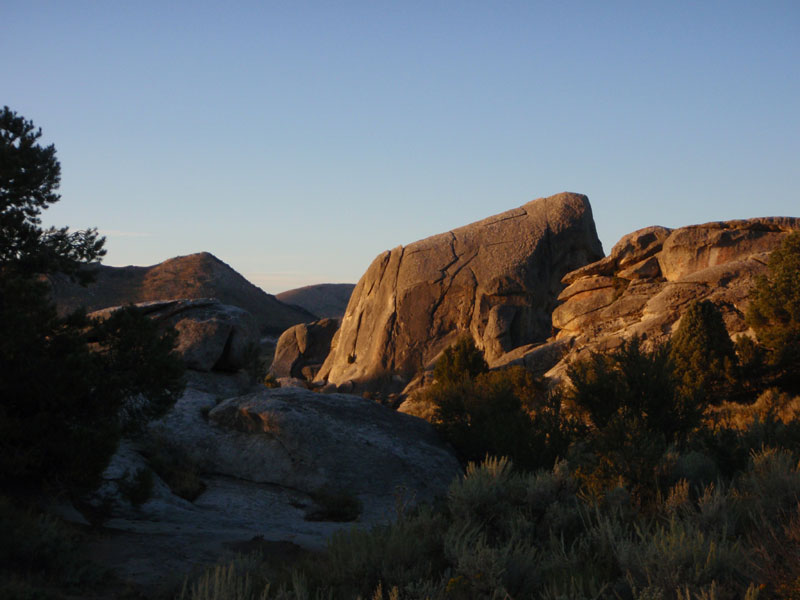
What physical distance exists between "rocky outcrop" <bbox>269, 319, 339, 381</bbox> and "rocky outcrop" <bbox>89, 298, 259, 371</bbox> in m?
29.9

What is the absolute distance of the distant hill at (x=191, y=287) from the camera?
69.9 m

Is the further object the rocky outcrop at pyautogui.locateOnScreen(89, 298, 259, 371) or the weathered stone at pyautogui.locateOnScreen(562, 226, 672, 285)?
the weathered stone at pyautogui.locateOnScreen(562, 226, 672, 285)

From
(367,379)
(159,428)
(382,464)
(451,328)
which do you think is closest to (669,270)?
(451,328)

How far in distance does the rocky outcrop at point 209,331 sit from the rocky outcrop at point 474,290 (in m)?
21.9

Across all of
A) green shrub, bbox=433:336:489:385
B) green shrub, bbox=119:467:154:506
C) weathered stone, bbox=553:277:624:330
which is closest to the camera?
green shrub, bbox=119:467:154:506

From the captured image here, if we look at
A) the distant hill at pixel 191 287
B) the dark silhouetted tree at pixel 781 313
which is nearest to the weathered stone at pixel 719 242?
the dark silhouetted tree at pixel 781 313

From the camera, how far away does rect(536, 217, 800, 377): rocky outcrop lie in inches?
902

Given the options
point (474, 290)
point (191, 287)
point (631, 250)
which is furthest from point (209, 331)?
point (191, 287)

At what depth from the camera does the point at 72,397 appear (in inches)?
313

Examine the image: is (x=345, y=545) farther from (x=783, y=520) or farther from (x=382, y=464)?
(x=382, y=464)

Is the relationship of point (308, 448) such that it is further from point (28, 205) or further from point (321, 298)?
point (321, 298)

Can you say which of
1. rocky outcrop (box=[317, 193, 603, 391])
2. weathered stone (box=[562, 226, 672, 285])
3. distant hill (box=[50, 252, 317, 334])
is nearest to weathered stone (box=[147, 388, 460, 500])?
weathered stone (box=[562, 226, 672, 285])

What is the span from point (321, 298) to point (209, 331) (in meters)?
133

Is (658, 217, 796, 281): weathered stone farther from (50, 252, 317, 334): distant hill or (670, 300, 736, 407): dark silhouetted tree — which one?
(50, 252, 317, 334): distant hill
